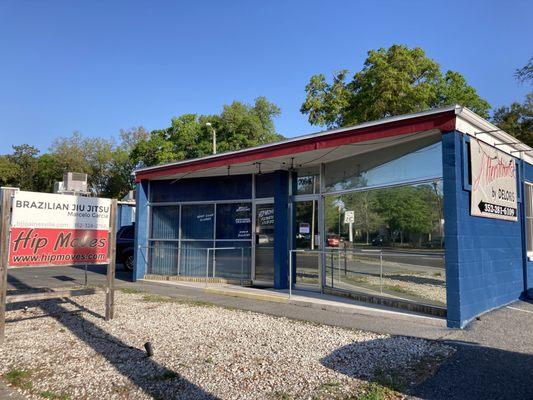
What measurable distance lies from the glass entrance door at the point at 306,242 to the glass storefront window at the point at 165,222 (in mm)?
4390

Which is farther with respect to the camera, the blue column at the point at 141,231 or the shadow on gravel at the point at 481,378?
the blue column at the point at 141,231

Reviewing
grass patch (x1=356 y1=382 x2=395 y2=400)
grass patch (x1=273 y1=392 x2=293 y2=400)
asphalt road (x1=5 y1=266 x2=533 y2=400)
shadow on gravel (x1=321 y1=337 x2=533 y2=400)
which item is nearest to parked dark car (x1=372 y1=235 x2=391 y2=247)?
asphalt road (x1=5 y1=266 x2=533 y2=400)

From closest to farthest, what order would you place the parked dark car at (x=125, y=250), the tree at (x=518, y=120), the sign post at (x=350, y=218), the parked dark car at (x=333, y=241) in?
the sign post at (x=350, y=218) < the parked dark car at (x=333, y=241) < the parked dark car at (x=125, y=250) < the tree at (x=518, y=120)

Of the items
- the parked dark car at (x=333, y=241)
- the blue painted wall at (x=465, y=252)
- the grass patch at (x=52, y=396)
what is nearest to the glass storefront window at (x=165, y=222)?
the parked dark car at (x=333, y=241)

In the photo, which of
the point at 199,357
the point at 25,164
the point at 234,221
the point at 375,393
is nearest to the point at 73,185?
the point at 234,221

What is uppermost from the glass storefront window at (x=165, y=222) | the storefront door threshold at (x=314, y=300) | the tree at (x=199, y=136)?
the tree at (x=199, y=136)

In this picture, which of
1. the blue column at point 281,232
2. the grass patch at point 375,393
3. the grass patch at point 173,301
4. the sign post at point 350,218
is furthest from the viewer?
the blue column at point 281,232

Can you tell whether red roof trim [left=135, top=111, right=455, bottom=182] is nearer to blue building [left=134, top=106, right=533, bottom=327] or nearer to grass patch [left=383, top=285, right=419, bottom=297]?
blue building [left=134, top=106, right=533, bottom=327]

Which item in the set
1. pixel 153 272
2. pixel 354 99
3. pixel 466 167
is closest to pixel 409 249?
pixel 466 167

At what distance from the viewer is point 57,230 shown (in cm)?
752

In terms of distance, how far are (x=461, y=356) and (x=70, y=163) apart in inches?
1712

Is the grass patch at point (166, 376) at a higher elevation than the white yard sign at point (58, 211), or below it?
below

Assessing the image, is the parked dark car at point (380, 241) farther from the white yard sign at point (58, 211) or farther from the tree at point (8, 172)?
the tree at point (8, 172)

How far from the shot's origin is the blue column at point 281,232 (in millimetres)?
11484
